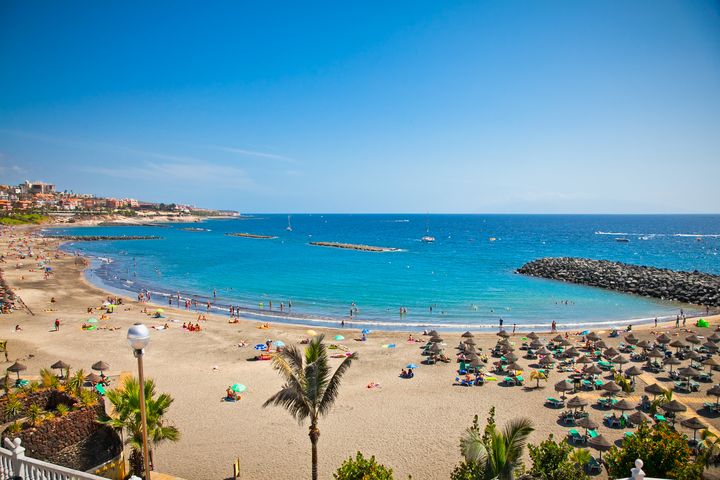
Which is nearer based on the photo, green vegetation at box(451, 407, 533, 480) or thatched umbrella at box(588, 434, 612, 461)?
green vegetation at box(451, 407, 533, 480)

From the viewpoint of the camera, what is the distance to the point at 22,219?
513ft

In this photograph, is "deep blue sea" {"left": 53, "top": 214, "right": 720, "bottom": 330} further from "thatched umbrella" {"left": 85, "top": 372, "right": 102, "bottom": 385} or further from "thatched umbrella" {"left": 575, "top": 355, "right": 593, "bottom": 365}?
"thatched umbrella" {"left": 85, "top": 372, "right": 102, "bottom": 385}

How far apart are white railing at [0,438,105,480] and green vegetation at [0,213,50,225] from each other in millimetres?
176768

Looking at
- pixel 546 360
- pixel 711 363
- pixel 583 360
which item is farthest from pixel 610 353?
pixel 546 360

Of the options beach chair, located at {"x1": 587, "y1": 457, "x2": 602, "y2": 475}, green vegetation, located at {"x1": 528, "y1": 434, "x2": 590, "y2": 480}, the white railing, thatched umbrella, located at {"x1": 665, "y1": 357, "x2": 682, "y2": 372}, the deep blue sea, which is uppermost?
the white railing

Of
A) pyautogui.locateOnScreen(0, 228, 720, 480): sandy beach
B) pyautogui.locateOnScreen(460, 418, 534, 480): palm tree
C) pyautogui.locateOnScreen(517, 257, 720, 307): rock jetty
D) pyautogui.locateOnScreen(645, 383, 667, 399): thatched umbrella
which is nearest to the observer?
pyautogui.locateOnScreen(460, 418, 534, 480): palm tree

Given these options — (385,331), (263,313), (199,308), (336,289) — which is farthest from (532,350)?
(199,308)

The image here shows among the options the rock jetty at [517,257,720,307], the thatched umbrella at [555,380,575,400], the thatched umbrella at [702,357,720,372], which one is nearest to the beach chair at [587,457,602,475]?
the thatched umbrella at [555,380,575,400]

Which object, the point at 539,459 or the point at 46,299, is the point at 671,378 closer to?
the point at 539,459

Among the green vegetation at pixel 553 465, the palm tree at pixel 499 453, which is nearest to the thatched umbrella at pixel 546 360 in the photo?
the green vegetation at pixel 553 465

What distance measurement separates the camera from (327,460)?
15906 millimetres

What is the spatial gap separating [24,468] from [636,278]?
226 ft

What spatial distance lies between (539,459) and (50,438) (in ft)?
40.5

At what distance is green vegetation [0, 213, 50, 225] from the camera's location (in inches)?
5810
